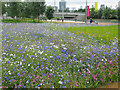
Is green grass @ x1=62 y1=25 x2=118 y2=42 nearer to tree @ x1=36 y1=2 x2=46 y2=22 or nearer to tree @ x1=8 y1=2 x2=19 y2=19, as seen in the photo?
tree @ x1=36 y1=2 x2=46 y2=22

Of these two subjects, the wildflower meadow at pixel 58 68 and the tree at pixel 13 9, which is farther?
the tree at pixel 13 9

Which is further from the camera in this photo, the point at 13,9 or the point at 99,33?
the point at 13,9

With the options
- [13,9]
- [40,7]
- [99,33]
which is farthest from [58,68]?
[13,9]

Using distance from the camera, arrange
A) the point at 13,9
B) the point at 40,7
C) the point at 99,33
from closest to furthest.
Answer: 1. the point at 99,33
2. the point at 40,7
3. the point at 13,9

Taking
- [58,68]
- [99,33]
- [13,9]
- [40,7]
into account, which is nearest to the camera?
[58,68]

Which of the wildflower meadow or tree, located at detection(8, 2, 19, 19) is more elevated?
tree, located at detection(8, 2, 19, 19)

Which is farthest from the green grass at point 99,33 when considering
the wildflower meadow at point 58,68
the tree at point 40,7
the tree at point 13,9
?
the tree at point 13,9

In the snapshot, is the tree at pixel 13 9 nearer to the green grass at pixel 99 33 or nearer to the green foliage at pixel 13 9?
the green foliage at pixel 13 9

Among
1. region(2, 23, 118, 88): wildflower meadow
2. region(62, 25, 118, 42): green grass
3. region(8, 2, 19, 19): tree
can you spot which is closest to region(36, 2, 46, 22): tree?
region(8, 2, 19, 19): tree

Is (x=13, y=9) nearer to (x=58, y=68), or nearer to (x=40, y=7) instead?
(x=40, y=7)

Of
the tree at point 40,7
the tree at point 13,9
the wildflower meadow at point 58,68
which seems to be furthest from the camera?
the tree at point 13,9

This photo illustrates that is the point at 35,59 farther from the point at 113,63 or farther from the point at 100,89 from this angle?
the point at 113,63

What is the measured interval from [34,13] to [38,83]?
14.9m

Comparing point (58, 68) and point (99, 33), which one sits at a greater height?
point (99, 33)
